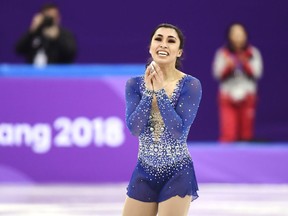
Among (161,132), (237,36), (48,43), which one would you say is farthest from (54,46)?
(161,132)

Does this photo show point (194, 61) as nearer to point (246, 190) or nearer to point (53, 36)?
point (53, 36)

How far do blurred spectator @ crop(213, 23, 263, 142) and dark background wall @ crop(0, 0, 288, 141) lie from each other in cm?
208

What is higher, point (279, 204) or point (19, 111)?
point (19, 111)

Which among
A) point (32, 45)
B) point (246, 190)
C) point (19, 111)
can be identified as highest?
point (32, 45)

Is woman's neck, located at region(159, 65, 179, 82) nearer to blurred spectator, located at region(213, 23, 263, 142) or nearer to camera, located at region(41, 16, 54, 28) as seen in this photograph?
camera, located at region(41, 16, 54, 28)

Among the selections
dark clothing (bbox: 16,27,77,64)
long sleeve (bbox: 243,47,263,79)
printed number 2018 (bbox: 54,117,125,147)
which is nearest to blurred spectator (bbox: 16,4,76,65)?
dark clothing (bbox: 16,27,77,64)

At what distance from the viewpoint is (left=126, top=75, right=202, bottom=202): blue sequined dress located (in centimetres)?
547

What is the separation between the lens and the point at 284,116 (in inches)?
578

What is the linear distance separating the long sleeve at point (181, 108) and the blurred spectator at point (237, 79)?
6554 mm

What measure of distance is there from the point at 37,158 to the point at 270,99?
536cm

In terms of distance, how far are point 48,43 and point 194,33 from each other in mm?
3610

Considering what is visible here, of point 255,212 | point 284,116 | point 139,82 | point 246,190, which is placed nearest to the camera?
point 139,82

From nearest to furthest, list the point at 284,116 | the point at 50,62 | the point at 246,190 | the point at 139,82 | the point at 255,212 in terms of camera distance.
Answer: the point at 139,82 < the point at 255,212 < the point at 246,190 < the point at 50,62 < the point at 284,116

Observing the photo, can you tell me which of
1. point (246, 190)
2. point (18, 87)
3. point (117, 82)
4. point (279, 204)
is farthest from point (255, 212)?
point (18, 87)
